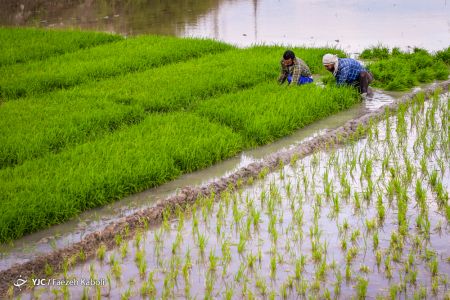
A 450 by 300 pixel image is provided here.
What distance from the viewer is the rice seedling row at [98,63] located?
28.3 feet

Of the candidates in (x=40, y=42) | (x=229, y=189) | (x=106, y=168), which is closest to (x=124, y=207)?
(x=106, y=168)

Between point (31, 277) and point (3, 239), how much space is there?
24.8 inches

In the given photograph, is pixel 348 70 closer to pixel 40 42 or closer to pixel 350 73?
pixel 350 73

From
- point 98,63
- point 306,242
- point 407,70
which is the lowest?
point 306,242

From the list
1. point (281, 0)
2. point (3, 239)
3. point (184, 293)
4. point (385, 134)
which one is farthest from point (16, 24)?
point (184, 293)

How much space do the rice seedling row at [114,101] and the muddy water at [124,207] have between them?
119 centimetres

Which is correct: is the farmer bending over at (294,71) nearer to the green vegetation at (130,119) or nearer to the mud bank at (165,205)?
the green vegetation at (130,119)

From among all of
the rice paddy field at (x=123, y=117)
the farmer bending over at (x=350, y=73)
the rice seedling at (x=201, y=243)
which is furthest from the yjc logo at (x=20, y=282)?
the farmer bending over at (x=350, y=73)

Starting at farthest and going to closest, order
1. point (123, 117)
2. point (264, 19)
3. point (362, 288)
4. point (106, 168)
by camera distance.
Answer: point (264, 19)
point (123, 117)
point (106, 168)
point (362, 288)

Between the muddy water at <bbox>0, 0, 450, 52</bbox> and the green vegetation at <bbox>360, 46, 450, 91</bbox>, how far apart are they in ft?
2.94

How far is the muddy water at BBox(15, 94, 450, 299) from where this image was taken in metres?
4.06

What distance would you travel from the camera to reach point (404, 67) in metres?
9.41

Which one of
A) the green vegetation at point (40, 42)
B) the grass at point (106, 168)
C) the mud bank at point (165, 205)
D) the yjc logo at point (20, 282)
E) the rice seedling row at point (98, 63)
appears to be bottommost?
the yjc logo at point (20, 282)

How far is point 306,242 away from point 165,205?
1.15m
